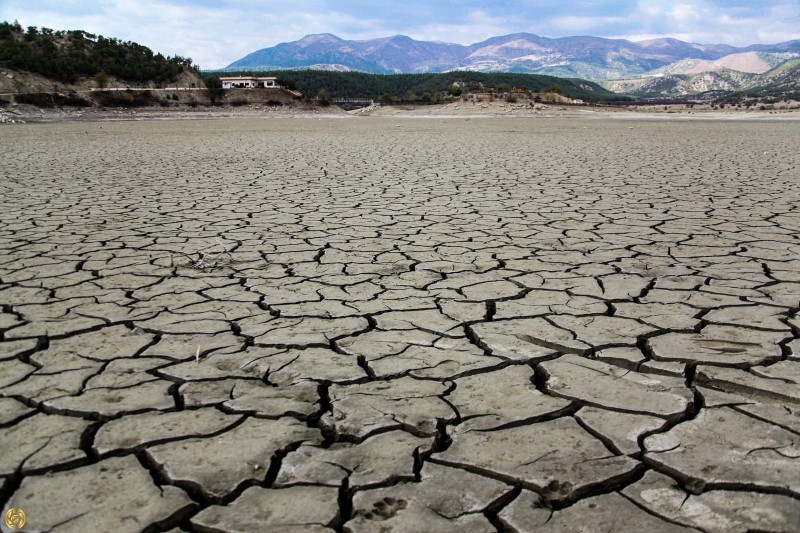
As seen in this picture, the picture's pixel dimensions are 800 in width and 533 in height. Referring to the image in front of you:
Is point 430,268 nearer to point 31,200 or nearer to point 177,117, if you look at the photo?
point 31,200

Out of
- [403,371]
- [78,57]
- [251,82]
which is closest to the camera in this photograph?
[403,371]

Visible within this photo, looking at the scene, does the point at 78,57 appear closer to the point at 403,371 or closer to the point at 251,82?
the point at 251,82

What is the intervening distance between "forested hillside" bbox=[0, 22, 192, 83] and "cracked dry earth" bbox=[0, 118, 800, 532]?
48059mm

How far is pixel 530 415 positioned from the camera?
178 cm

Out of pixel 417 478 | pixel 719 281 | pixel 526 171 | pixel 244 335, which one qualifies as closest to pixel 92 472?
pixel 417 478

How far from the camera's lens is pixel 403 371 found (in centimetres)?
209

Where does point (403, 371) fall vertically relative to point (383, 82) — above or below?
below

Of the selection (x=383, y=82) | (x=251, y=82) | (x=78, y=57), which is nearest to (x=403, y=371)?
(x=78, y=57)

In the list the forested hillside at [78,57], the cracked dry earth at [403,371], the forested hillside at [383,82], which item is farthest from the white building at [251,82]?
the cracked dry earth at [403,371]

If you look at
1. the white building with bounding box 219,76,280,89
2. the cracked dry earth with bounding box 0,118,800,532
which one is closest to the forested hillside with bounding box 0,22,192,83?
the white building with bounding box 219,76,280,89

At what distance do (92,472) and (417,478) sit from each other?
2.58 ft

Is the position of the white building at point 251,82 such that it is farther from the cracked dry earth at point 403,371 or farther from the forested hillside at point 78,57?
the cracked dry earth at point 403,371

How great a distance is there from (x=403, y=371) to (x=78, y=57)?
188 feet

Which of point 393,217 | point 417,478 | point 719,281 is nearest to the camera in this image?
point 417,478
